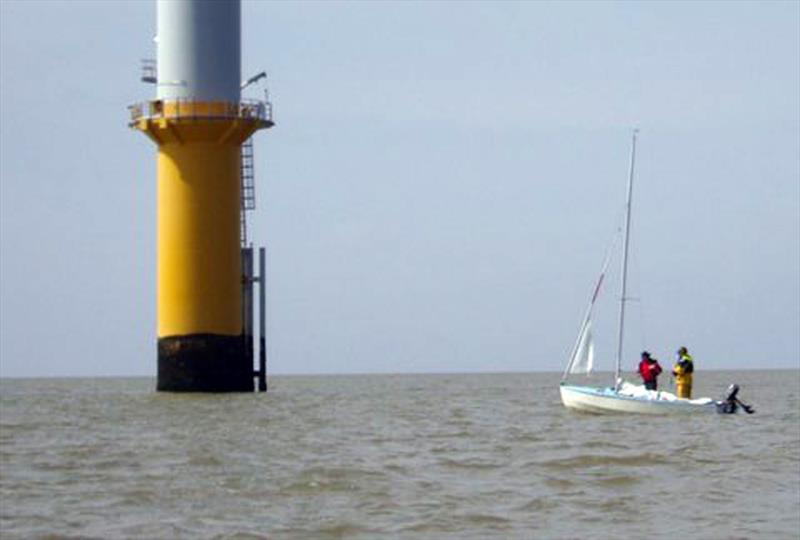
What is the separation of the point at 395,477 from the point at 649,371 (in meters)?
21.0

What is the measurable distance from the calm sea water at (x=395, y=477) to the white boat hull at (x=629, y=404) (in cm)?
142

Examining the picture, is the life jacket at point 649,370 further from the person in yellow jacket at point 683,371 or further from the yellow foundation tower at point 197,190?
the yellow foundation tower at point 197,190

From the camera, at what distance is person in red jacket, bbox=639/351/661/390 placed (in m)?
45.8

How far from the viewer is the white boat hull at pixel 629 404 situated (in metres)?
43.5

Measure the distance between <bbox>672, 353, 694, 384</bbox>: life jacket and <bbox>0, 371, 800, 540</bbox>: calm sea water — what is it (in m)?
3.10

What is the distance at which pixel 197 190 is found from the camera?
4959 cm

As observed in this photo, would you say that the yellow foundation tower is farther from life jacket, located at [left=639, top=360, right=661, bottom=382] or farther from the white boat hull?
Result: life jacket, located at [left=639, top=360, right=661, bottom=382]

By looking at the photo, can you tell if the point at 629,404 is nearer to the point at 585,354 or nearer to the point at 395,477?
the point at 585,354

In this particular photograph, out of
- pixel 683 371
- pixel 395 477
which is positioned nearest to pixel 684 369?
pixel 683 371

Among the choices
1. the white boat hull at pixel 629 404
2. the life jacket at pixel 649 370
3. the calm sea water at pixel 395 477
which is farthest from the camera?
the life jacket at pixel 649 370

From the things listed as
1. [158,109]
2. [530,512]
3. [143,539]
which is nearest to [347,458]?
[530,512]

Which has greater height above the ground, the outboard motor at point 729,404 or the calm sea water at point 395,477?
the calm sea water at point 395,477

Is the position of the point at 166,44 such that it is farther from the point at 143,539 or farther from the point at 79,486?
the point at 143,539

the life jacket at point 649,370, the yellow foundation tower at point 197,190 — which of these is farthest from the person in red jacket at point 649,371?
the yellow foundation tower at point 197,190
